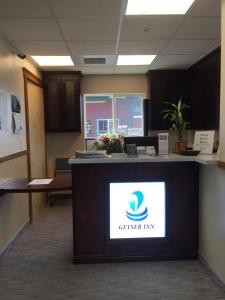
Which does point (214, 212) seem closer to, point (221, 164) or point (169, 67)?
point (221, 164)

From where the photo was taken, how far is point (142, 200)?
284 centimetres

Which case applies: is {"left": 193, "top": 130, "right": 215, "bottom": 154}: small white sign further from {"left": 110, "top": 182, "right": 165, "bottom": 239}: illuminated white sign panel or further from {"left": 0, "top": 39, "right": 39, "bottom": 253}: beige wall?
{"left": 0, "top": 39, "right": 39, "bottom": 253}: beige wall

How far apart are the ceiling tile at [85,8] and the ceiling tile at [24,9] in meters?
0.10

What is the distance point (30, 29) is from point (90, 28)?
66 centimetres

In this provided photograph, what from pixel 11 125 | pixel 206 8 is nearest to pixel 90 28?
pixel 206 8

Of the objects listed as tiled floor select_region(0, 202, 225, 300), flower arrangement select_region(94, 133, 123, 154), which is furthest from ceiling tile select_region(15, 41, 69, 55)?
tiled floor select_region(0, 202, 225, 300)

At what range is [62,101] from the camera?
17.6 ft

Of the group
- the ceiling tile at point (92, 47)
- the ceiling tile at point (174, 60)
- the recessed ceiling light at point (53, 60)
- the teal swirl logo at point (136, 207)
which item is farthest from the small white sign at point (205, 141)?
the recessed ceiling light at point (53, 60)

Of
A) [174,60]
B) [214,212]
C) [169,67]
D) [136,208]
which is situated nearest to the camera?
[214,212]

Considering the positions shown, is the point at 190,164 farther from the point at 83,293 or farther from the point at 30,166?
the point at 30,166

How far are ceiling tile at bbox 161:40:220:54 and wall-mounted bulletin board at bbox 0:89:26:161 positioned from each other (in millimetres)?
2169

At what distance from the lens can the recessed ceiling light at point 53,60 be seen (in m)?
4.34

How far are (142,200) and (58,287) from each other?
43.9 inches

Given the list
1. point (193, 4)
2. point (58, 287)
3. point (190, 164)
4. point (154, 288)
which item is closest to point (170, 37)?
point (193, 4)
